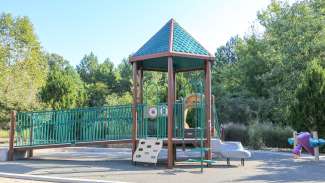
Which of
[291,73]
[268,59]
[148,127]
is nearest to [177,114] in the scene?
[148,127]

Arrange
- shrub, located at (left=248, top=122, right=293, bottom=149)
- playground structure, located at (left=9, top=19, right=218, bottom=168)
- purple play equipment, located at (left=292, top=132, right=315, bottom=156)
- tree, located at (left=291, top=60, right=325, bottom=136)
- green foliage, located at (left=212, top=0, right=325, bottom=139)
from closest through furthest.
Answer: playground structure, located at (left=9, top=19, right=218, bottom=168), purple play equipment, located at (left=292, top=132, right=315, bottom=156), tree, located at (left=291, top=60, right=325, bottom=136), shrub, located at (left=248, top=122, right=293, bottom=149), green foliage, located at (left=212, top=0, right=325, bottom=139)

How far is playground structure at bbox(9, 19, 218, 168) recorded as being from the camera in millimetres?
12930

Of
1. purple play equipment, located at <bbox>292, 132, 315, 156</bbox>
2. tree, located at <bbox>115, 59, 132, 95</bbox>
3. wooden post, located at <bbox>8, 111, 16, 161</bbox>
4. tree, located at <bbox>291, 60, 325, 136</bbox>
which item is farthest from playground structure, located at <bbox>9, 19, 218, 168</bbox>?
tree, located at <bbox>115, 59, 132, 95</bbox>

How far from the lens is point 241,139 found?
24.3m

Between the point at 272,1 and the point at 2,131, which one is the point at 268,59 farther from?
the point at 2,131

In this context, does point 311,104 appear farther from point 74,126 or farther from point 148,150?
point 74,126

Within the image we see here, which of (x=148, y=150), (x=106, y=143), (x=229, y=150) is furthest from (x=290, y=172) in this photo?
(x=106, y=143)

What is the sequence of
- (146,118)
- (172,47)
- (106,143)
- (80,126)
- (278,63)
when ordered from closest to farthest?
(172,47)
(146,118)
(106,143)
(80,126)
(278,63)

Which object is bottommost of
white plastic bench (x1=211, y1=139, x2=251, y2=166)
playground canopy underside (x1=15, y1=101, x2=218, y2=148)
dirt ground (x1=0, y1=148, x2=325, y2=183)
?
dirt ground (x1=0, y1=148, x2=325, y2=183)

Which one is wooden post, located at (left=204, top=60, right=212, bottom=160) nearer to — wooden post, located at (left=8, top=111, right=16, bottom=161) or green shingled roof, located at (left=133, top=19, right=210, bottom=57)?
green shingled roof, located at (left=133, top=19, right=210, bottom=57)

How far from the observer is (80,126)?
14.8 meters

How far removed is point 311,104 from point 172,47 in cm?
996

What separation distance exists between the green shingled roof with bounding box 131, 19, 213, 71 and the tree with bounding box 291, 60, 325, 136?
7.76m

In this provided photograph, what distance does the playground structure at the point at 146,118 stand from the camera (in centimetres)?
1293
